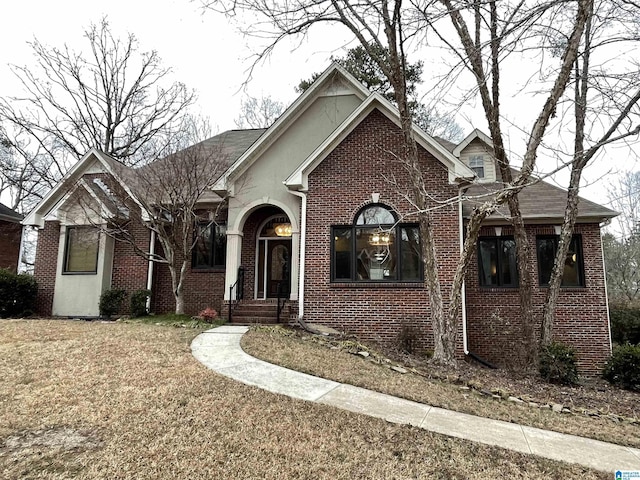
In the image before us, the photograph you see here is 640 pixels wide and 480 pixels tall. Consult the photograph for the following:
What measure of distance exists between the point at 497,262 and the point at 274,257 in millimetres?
6956

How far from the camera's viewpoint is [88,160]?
14.3 metres

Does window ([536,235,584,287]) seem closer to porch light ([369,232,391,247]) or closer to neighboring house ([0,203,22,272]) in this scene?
porch light ([369,232,391,247])

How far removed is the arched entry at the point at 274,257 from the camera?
43.1 feet

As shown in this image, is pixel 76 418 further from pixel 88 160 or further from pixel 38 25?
pixel 38 25

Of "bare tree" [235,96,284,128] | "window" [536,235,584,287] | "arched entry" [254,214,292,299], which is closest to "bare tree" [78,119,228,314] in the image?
"arched entry" [254,214,292,299]

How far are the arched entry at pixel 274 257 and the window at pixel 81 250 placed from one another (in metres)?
5.35

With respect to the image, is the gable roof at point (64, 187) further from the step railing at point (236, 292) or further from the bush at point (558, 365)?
the bush at point (558, 365)

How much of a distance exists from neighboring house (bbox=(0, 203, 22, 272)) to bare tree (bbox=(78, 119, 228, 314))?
8295 millimetres

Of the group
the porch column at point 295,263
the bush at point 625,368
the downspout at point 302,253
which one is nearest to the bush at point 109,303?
the porch column at point 295,263

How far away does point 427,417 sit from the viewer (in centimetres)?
480

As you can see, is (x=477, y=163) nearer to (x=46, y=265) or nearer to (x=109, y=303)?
(x=109, y=303)

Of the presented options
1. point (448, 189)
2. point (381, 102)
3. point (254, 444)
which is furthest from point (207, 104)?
point (254, 444)

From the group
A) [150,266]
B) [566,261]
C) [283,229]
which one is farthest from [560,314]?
[150,266]

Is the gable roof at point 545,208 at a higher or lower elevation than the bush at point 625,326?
higher
